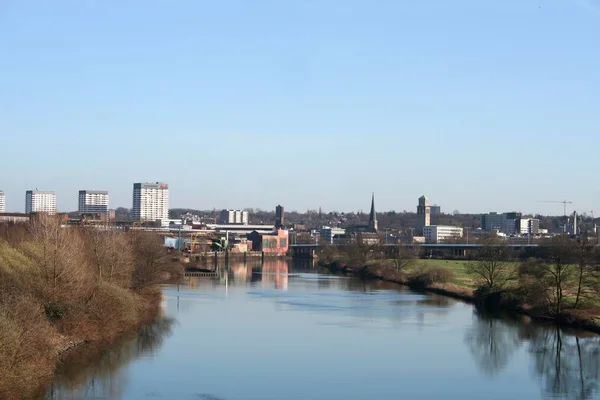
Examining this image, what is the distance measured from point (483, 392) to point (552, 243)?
16.7 metres

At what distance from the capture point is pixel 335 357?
2692 cm

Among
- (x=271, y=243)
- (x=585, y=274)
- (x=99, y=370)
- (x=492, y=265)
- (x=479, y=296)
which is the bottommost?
(x=99, y=370)

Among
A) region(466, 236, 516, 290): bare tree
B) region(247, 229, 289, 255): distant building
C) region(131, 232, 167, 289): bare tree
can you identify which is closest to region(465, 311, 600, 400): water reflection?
region(466, 236, 516, 290): bare tree

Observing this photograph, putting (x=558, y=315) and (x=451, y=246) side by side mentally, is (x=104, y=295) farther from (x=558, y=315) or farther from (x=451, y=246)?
(x=451, y=246)

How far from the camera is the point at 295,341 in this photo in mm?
30312

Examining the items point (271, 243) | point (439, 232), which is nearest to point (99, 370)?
point (271, 243)

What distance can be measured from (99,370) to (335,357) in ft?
24.3

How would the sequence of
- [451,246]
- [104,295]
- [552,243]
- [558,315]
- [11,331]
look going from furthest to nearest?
[451,246] < [552,243] < [558,315] < [104,295] < [11,331]

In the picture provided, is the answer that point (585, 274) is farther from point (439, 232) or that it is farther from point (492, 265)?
point (439, 232)

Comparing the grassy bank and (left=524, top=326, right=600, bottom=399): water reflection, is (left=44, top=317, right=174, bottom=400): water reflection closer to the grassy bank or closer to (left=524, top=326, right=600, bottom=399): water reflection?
the grassy bank

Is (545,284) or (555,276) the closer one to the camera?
(555,276)

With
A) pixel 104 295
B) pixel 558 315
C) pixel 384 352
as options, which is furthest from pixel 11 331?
pixel 558 315

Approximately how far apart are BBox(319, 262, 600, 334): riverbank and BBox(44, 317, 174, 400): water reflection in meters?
16.1

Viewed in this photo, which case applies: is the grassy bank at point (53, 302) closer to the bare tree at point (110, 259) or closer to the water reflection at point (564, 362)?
the bare tree at point (110, 259)
